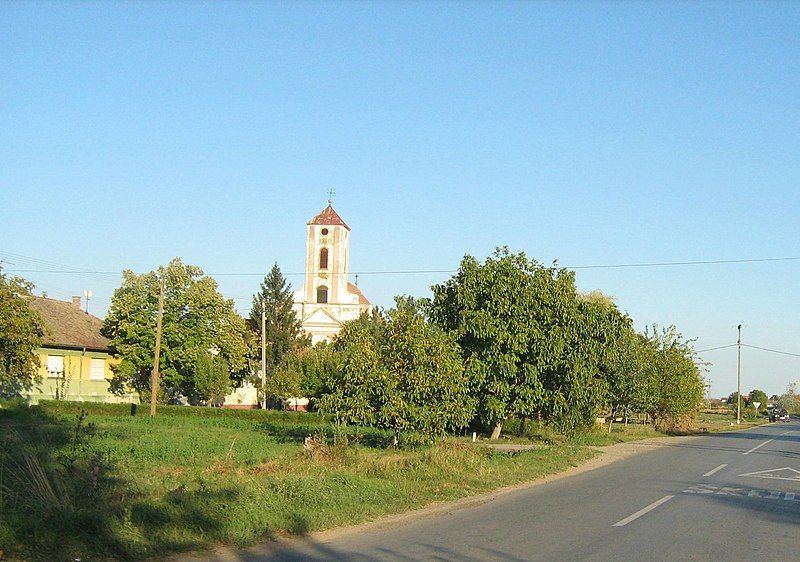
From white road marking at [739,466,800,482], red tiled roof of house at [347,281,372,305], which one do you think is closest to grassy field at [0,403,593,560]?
white road marking at [739,466,800,482]

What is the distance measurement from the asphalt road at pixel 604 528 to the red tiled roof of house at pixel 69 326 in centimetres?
4164

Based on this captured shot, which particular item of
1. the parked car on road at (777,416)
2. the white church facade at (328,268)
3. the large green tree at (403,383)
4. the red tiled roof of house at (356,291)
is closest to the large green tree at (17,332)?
the large green tree at (403,383)

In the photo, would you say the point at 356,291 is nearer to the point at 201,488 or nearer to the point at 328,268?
the point at 328,268

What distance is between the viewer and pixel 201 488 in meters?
12.7

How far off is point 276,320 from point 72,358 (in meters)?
21.0

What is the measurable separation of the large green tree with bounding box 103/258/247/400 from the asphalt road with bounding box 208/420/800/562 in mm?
38189

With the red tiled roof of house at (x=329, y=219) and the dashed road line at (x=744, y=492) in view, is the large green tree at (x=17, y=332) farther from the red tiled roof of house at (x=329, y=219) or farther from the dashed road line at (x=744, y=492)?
the red tiled roof of house at (x=329, y=219)

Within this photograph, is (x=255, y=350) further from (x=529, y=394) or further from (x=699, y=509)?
(x=699, y=509)

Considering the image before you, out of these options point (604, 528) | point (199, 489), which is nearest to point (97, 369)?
point (199, 489)

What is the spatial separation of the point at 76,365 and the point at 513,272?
3438 centimetres

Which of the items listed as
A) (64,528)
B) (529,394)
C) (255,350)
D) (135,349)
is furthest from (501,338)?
(255,350)

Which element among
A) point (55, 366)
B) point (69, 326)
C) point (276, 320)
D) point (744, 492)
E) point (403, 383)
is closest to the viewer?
point (744, 492)

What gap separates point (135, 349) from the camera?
178ft

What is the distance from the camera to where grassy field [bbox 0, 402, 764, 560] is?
990 cm
